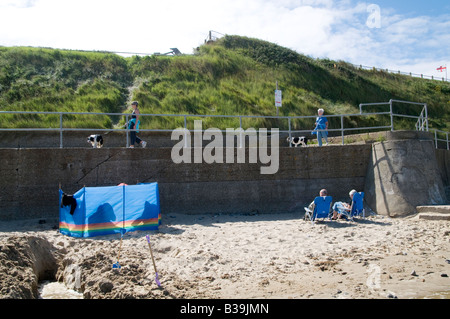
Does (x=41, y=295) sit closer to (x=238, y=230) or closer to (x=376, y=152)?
(x=238, y=230)

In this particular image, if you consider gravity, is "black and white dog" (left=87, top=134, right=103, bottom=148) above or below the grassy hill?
below

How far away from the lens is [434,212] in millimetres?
11367

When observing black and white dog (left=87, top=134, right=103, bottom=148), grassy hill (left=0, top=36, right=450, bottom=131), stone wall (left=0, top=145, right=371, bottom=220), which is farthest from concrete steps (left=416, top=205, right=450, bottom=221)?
grassy hill (left=0, top=36, right=450, bottom=131)

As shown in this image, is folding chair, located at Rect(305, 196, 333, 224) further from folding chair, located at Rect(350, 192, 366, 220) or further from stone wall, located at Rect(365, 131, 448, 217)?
stone wall, located at Rect(365, 131, 448, 217)

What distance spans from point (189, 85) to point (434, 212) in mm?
17382

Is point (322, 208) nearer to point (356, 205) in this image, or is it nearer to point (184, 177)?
point (356, 205)

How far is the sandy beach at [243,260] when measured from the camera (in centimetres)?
630

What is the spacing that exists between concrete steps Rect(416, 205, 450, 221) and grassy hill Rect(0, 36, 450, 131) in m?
11.0

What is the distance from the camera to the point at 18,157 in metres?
10.7

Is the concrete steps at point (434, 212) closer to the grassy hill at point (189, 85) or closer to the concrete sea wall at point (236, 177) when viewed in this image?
the concrete sea wall at point (236, 177)

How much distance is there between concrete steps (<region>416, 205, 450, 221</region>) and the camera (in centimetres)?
1098

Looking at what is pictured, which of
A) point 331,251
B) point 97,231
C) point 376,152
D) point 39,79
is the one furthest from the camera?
point 39,79
